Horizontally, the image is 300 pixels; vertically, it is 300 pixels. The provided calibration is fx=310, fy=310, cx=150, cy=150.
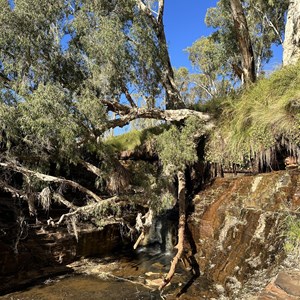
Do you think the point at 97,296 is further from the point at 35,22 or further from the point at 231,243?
the point at 35,22

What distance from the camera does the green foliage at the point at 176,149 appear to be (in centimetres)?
961

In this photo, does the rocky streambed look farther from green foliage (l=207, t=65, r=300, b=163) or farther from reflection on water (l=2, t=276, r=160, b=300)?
green foliage (l=207, t=65, r=300, b=163)

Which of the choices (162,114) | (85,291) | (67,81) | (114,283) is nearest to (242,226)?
(114,283)

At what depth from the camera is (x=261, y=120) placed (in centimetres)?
851

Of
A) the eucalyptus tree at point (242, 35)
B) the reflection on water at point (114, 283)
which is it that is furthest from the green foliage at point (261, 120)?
the reflection on water at point (114, 283)

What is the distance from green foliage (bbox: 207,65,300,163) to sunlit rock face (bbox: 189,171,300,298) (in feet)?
2.82

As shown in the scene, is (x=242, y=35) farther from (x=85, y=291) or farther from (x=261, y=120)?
(x=85, y=291)

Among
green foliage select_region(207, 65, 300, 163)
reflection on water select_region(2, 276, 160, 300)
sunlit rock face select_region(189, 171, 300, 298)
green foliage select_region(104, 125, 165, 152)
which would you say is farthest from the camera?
green foliage select_region(104, 125, 165, 152)

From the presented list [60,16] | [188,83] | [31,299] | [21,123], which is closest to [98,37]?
[60,16]

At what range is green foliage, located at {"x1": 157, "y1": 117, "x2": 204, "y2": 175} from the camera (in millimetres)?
9609

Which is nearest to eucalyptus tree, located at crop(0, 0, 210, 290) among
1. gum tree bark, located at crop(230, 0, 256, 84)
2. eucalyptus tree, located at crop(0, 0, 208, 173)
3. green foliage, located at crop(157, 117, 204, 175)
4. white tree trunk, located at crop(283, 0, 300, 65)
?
eucalyptus tree, located at crop(0, 0, 208, 173)

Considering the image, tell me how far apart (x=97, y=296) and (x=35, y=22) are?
25.6 ft

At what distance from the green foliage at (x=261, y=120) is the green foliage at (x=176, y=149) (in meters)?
1.04

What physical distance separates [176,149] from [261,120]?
2638mm
